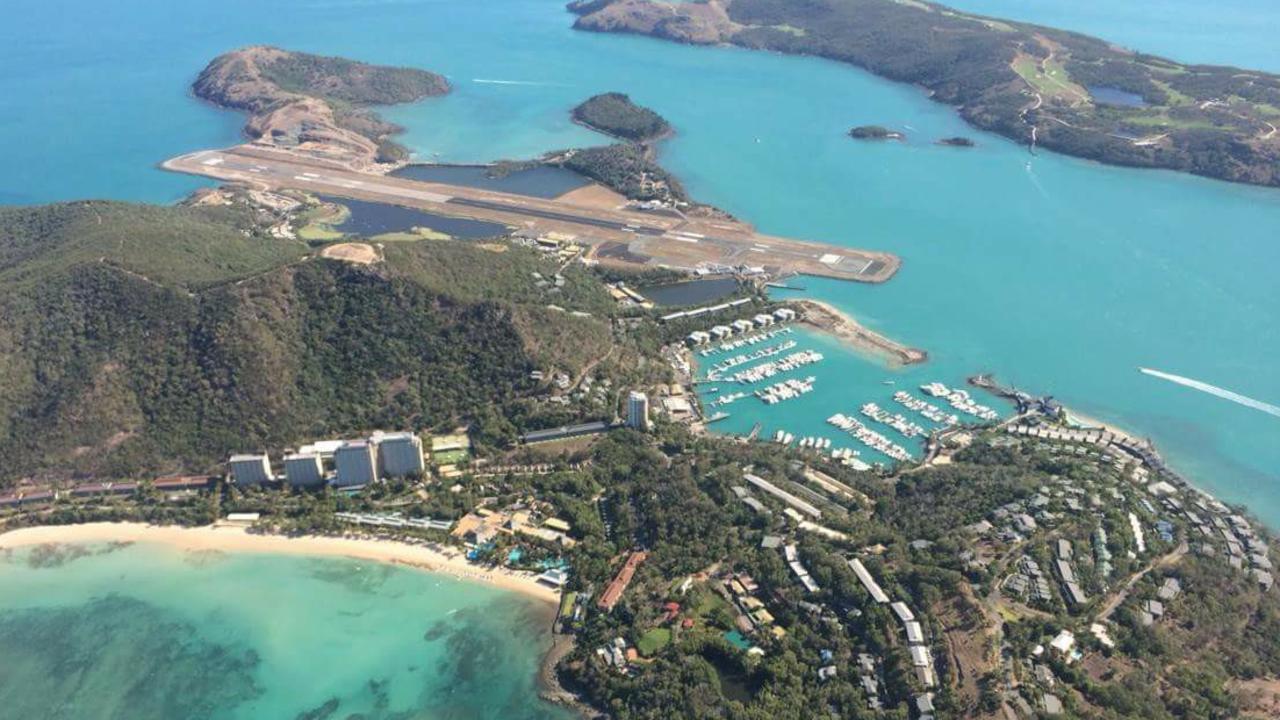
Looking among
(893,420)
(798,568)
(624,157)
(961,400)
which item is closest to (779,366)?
(893,420)

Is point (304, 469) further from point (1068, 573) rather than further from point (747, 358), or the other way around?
point (1068, 573)

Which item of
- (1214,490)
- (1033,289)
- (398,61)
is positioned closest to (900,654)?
(1214,490)

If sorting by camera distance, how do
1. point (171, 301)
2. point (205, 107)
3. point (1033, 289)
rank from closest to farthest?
point (171, 301), point (1033, 289), point (205, 107)

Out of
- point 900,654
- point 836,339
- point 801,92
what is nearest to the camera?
point 900,654

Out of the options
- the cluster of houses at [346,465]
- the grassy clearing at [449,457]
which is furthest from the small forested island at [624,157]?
the cluster of houses at [346,465]

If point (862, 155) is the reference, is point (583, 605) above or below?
below

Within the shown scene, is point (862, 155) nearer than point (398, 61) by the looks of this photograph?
Yes

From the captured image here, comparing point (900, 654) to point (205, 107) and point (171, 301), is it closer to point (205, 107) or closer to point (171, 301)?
point (171, 301)

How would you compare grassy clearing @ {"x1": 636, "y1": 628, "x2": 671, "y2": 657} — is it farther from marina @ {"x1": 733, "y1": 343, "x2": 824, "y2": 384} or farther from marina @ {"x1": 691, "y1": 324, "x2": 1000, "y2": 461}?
marina @ {"x1": 733, "y1": 343, "x2": 824, "y2": 384}
